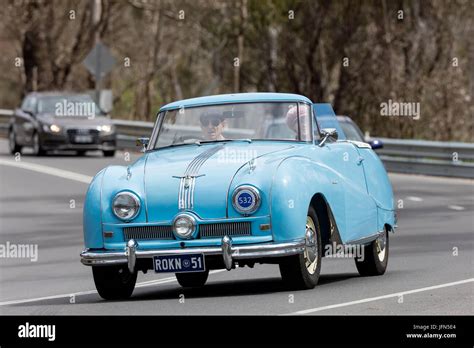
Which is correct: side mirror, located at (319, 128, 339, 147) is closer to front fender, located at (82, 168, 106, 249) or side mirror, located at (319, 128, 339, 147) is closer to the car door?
the car door

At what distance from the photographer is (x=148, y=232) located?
11.5m

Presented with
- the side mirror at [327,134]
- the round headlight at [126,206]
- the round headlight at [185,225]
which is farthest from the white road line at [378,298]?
the round headlight at [126,206]

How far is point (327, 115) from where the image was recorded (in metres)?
14.1

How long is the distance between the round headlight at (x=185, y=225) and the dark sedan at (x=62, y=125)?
23.3 metres

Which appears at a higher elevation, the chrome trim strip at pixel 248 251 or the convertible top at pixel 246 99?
the convertible top at pixel 246 99

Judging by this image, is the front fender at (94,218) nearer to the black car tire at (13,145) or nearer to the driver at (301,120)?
the driver at (301,120)

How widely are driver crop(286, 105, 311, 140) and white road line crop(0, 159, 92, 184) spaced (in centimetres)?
1570

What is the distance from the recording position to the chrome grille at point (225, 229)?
1138 cm

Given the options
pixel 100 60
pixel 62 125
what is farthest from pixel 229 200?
pixel 100 60

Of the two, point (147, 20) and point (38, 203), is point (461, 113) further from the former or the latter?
point (147, 20)

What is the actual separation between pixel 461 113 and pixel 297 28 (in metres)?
6.40

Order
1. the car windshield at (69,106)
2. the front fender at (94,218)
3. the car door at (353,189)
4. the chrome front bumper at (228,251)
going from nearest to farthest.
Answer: the chrome front bumper at (228,251)
the front fender at (94,218)
the car door at (353,189)
the car windshield at (69,106)

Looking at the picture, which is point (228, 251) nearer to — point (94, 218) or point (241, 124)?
point (94, 218)

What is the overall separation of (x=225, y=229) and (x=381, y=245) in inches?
114
